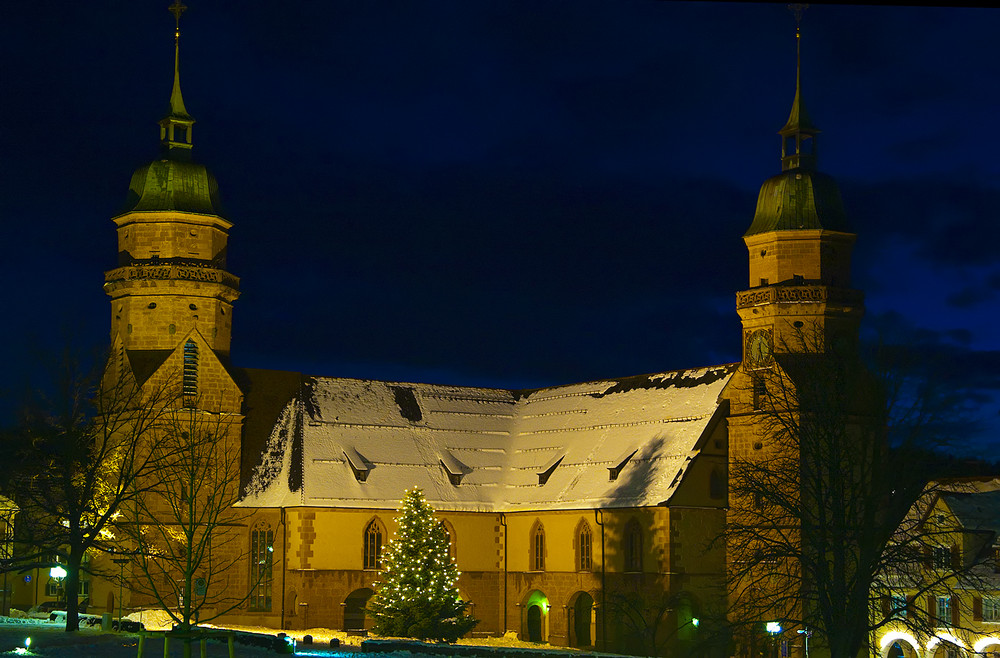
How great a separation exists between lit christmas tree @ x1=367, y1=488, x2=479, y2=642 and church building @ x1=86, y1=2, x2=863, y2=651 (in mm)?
6429

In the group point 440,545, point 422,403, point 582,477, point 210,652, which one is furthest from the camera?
point 422,403

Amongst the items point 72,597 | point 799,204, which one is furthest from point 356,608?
point 799,204

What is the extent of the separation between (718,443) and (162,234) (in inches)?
1060

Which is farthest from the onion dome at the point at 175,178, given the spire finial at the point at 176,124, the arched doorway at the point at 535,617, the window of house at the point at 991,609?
the window of house at the point at 991,609

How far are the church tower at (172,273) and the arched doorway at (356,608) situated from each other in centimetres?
1059

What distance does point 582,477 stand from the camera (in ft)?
202

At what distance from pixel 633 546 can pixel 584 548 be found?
3.04 meters

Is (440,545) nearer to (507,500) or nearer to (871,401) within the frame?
(507,500)

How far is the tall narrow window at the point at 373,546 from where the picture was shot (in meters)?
59.4

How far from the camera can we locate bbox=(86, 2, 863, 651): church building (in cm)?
5628

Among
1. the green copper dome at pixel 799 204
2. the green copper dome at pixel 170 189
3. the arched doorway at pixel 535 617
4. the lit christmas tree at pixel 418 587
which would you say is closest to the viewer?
the lit christmas tree at pixel 418 587

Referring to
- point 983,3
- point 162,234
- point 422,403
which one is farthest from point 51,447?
point 983,3

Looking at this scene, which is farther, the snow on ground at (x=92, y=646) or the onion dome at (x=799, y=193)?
the onion dome at (x=799, y=193)

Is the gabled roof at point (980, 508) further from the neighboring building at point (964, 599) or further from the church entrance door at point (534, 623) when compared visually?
the church entrance door at point (534, 623)
